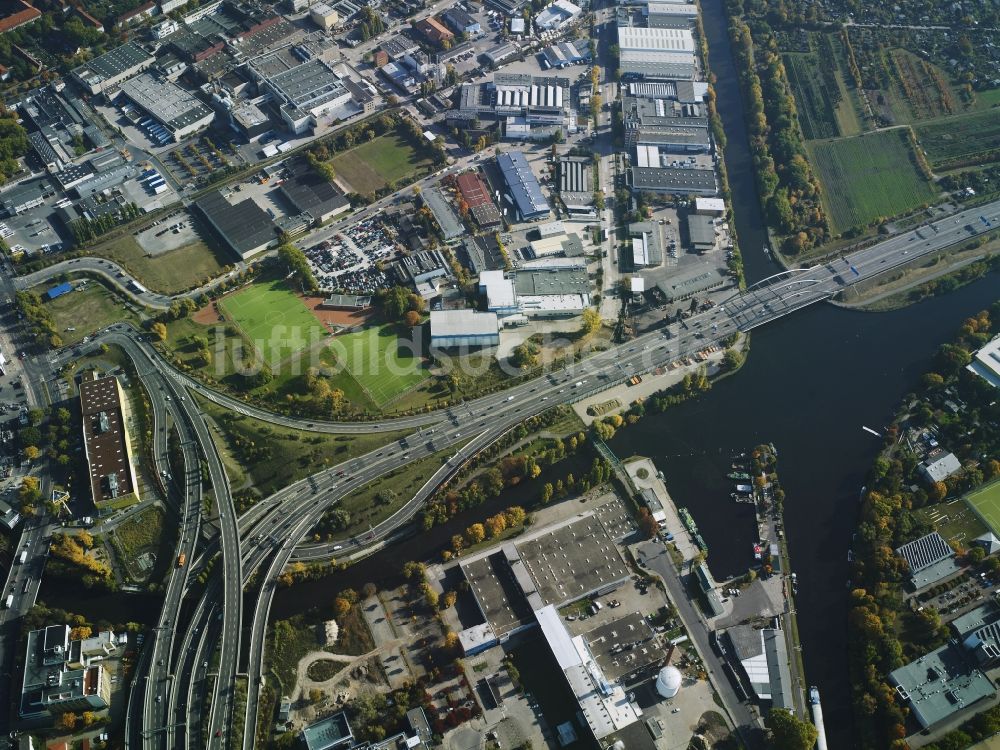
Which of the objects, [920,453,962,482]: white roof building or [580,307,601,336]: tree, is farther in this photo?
[580,307,601,336]: tree

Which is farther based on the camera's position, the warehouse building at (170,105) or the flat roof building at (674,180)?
the warehouse building at (170,105)

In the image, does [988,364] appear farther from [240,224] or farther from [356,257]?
[240,224]

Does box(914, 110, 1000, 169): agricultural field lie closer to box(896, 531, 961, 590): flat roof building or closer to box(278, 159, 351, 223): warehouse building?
box(896, 531, 961, 590): flat roof building

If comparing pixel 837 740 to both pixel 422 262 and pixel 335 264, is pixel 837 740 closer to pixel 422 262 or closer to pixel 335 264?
pixel 422 262

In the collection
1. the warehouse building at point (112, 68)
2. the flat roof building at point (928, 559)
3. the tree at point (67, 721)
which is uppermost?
the warehouse building at point (112, 68)

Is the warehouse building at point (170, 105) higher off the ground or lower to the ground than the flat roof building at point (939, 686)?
higher

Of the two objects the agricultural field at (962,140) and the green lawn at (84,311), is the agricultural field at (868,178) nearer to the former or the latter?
the agricultural field at (962,140)

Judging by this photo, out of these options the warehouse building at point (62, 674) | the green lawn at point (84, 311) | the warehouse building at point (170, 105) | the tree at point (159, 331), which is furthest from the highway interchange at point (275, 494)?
the warehouse building at point (170, 105)

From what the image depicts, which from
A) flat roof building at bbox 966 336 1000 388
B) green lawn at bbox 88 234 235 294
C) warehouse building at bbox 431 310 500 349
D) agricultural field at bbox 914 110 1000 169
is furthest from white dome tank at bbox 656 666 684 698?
agricultural field at bbox 914 110 1000 169
